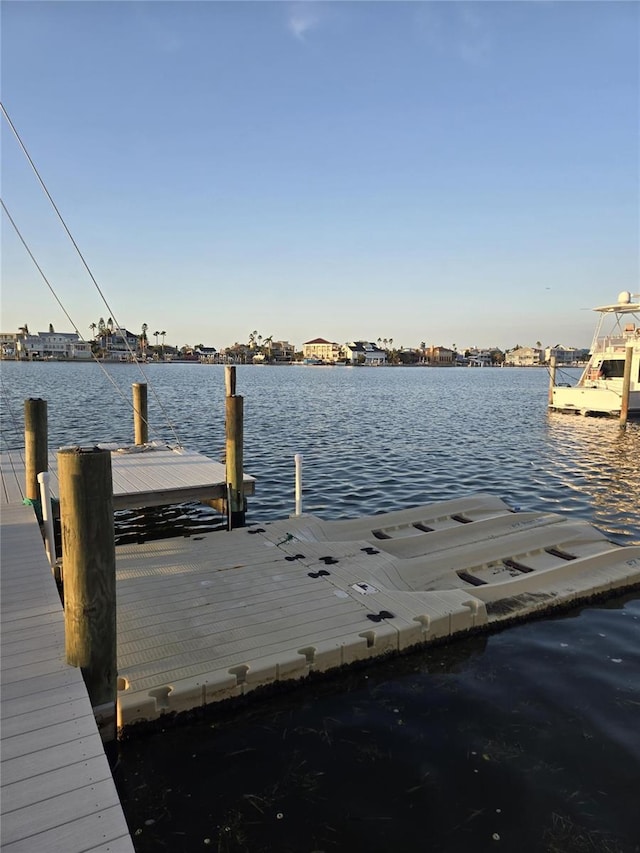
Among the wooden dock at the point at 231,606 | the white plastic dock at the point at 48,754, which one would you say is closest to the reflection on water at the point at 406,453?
the wooden dock at the point at 231,606

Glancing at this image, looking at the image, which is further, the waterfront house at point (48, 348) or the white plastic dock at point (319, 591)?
the waterfront house at point (48, 348)

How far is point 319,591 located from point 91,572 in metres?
3.34

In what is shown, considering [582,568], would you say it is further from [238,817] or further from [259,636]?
[238,817]

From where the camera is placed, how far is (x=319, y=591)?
710 cm

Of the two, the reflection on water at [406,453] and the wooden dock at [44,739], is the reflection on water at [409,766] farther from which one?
the reflection on water at [406,453]

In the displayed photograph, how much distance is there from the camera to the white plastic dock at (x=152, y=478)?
10.4 m

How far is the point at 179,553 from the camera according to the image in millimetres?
8328

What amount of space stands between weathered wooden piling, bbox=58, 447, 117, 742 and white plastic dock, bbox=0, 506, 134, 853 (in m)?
0.24

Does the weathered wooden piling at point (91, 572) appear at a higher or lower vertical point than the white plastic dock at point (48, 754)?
higher

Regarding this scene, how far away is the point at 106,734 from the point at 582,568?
732 cm

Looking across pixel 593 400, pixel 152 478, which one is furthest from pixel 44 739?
pixel 593 400

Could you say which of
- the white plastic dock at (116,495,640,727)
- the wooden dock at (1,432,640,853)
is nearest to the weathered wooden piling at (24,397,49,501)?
the wooden dock at (1,432,640,853)

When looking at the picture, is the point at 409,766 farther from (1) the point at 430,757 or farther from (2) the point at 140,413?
(2) the point at 140,413

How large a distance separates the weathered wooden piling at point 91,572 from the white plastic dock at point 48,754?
0.24 metres
